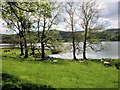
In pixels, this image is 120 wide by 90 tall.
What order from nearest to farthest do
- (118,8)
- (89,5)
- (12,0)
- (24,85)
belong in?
(24,85) < (12,0) < (118,8) < (89,5)

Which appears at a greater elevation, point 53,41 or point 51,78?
point 53,41

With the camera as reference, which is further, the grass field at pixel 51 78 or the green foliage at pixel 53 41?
the green foliage at pixel 53 41

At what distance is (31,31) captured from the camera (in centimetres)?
5094

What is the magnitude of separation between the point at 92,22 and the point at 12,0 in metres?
35.0

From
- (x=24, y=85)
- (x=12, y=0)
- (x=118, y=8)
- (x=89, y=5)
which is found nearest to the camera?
(x=24, y=85)

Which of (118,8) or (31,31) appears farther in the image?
(31,31)

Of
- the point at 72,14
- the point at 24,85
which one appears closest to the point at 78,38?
the point at 72,14

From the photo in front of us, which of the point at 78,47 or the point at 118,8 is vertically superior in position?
the point at 118,8

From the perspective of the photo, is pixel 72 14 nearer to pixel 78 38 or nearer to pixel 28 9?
pixel 78 38

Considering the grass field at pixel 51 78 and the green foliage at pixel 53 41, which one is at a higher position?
the green foliage at pixel 53 41

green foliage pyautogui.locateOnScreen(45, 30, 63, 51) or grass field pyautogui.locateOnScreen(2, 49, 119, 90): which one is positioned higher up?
green foliage pyautogui.locateOnScreen(45, 30, 63, 51)

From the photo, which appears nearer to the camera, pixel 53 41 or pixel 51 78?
pixel 51 78

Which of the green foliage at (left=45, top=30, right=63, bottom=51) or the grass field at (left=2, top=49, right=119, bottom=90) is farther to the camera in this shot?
the green foliage at (left=45, top=30, right=63, bottom=51)

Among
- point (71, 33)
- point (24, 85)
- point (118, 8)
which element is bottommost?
point (24, 85)
